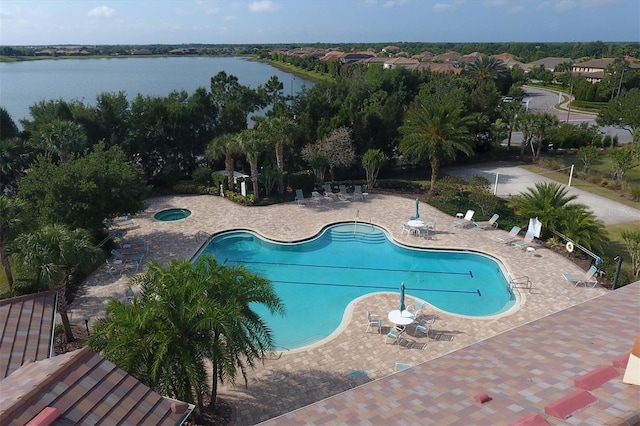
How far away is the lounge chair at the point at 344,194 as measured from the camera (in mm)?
27936

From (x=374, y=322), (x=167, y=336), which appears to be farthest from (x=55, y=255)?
(x=374, y=322)

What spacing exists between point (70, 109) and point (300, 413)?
94.2 feet

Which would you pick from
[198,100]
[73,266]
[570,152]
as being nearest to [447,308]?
[73,266]

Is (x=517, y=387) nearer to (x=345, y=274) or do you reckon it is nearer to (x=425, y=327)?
(x=425, y=327)

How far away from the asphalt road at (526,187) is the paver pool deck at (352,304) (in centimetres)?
684

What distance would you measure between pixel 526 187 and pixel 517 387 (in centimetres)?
2568

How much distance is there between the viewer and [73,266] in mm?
13211

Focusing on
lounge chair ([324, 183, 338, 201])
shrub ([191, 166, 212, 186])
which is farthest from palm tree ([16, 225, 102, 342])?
lounge chair ([324, 183, 338, 201])

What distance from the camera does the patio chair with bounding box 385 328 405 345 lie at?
45.9ft

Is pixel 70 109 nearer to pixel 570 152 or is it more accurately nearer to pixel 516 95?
pixel 570 152

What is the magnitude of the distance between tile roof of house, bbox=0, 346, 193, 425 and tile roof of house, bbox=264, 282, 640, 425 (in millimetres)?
2174

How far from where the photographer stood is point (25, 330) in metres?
10.6

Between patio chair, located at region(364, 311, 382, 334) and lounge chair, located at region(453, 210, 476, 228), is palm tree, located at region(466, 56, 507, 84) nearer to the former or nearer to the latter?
lounge chair, located at region(453, 210, 476, 228)

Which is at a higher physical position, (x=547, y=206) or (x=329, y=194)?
(x=547, y=206)
